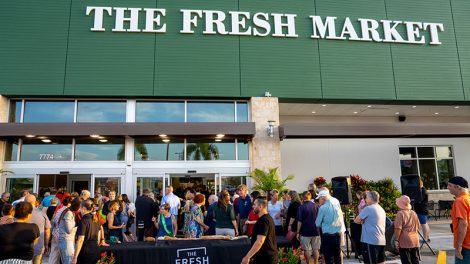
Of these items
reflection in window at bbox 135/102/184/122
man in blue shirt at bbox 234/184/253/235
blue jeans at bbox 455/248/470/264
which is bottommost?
blue jeans at bbox 455/248/470/264

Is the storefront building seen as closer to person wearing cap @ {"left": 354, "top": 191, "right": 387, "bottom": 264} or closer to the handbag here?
the handbag

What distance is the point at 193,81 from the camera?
554 inches

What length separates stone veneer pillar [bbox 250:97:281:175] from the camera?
13953 millimetres

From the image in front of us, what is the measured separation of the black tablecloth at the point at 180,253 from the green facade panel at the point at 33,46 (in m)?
9.46

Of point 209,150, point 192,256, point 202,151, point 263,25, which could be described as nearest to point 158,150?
point 202,151

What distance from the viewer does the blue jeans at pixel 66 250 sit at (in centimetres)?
579

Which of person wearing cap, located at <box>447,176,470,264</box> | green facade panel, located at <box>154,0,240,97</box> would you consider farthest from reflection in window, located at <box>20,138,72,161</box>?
person wearing cap, located at <box>447,176,470,264</box>

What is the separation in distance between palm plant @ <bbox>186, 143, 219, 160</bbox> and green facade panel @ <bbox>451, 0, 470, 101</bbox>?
12.4 metres

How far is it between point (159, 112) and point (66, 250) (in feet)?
28.9

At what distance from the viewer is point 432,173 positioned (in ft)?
62.9

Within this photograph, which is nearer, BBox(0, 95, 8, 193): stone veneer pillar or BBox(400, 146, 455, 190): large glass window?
BBox(0, 95, 8, 193): stone veneer pillar

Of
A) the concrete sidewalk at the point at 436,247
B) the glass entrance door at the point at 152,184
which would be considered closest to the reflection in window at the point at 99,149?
the glass entrance door at the point at 152,184

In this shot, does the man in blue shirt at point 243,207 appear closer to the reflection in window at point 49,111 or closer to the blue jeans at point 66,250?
the blue jeans at point 66,250

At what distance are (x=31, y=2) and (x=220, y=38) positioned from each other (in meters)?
8.19
